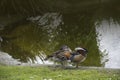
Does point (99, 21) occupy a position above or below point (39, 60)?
above

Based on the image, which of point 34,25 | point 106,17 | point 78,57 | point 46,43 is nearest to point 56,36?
point 46,43

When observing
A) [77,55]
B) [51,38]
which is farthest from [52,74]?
[51,38]

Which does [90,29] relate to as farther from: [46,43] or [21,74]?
[21,74]

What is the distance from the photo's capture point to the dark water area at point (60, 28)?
47.3 ft

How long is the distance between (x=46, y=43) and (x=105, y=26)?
3.00 m

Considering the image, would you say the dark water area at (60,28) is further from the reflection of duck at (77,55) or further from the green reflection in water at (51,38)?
the reflection of duck at (77,55)

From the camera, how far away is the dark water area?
14414 mm

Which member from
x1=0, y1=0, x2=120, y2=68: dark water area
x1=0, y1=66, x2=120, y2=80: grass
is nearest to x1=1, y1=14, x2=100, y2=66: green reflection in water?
x1=0, y1=0, x2=120, y2=68: dark water area

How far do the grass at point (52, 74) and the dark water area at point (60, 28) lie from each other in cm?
288

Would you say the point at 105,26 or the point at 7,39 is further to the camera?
the point at 105,26

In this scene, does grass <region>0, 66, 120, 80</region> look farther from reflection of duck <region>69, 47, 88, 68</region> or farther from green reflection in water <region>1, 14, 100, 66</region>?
green reflection in water <region>1, 14, 100, 66</region>

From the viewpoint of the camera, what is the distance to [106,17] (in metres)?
18.5

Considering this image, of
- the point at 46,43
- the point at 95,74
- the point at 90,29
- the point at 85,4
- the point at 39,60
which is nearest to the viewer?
the point at 95,74

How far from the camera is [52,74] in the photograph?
10.2 m
